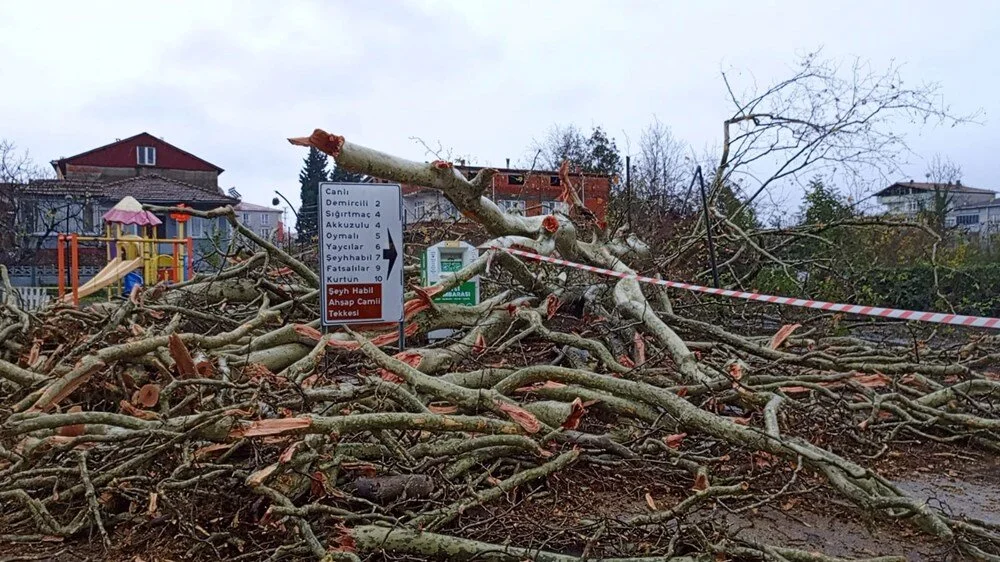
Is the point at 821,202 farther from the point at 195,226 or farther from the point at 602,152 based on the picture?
the point at 195,226

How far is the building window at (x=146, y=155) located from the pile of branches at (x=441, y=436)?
51974mm

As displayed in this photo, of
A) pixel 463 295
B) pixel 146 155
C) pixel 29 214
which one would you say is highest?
pixel 146 155

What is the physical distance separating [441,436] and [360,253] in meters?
1.95

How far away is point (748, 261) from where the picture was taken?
9547mm

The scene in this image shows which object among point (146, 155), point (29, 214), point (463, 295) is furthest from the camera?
point (146, 155)

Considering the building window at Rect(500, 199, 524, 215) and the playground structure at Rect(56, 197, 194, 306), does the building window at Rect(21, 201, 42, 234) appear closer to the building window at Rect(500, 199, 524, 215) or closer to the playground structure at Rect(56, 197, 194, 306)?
the playground structure at Rect(56, 197, 194, 306)

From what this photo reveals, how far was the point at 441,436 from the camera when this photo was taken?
3900 mm

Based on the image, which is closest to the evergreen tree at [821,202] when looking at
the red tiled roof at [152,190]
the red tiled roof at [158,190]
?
the red tiled roof at [152,190]

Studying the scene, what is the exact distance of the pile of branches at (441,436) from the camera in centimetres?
317

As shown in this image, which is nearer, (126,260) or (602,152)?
(126,260)

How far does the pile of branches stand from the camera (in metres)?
3.17

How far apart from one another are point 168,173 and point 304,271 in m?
50.9

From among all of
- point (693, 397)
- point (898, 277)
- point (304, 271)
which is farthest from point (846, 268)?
point (304, 271)

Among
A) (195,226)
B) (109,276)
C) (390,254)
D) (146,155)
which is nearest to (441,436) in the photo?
(390,254)
